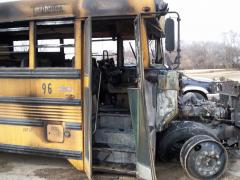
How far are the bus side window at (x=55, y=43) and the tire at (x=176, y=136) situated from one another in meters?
1.79

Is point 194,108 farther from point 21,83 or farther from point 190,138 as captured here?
point 21,83

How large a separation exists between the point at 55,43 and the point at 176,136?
228cm

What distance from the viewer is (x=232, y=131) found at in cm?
620

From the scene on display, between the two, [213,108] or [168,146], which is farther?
[213,108]

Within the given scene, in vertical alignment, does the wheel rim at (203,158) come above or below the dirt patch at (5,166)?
above

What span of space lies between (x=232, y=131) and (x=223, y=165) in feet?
3.21

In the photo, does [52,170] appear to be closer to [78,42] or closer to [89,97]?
[89,97]

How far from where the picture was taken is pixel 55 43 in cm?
575

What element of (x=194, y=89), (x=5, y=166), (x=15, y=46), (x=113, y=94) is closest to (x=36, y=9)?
(x=15, y=46)

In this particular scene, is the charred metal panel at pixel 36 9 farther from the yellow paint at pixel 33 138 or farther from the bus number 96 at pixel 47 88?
the yellow paint at pixel 33 138

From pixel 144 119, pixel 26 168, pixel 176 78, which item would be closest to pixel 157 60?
pixel 176 78

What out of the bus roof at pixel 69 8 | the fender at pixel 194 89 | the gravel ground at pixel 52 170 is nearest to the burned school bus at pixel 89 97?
the bus roof at pixel 69 8

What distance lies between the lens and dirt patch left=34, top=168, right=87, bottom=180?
18.3ft

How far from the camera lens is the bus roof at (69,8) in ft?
16.5
